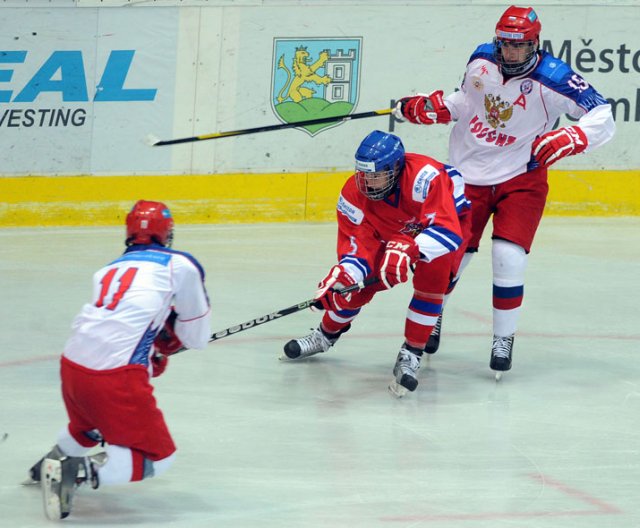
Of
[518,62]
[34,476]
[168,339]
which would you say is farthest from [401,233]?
[34,476]

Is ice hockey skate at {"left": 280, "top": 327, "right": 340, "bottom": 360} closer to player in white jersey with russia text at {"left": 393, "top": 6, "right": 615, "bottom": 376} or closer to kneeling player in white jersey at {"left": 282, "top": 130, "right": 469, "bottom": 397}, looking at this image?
kneeling player in white jersey at {"left": 282, "top": 130, "right": 469, "bottom": 397}

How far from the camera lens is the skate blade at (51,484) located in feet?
10.6

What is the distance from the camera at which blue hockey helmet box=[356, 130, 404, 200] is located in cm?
451

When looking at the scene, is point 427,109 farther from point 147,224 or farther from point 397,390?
point 147,224

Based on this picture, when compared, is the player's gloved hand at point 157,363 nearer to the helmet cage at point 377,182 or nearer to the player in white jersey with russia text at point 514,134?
the helmet cage at point 377,182

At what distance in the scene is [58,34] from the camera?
738cm

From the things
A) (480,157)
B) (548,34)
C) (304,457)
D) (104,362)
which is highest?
(548,34)

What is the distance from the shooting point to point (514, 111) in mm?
4969

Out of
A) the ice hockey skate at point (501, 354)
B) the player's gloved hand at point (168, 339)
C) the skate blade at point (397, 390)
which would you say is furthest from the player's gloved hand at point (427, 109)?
the player's gloved hand at point (168, 339)

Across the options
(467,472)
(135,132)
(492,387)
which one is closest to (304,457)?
(467,472)

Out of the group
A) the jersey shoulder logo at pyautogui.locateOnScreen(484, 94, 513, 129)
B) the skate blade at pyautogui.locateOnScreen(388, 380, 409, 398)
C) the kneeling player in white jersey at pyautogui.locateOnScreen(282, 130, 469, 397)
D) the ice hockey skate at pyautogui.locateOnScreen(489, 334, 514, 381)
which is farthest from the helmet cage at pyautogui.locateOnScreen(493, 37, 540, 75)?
the skate blade at pyautogui.locateOnScreen(388, 380, 409, 398)

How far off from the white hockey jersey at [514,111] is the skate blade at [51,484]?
2344mm

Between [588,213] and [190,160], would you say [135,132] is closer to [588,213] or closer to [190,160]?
[190,160]

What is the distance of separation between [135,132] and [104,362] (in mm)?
4460
